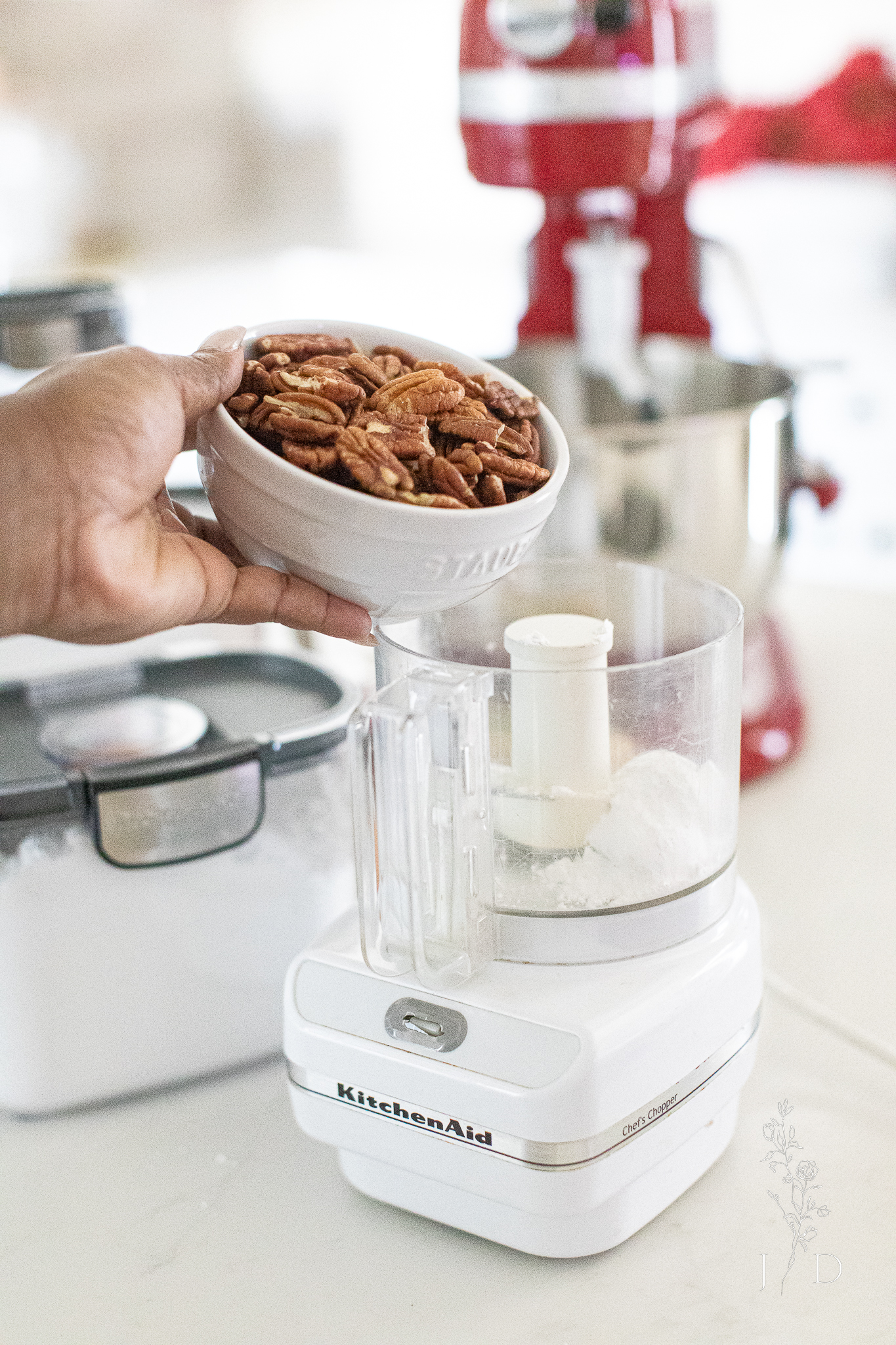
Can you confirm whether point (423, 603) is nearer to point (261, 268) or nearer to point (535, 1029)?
point (535, 1029)

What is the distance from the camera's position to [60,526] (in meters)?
0.49

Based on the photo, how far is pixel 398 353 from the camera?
0.55m

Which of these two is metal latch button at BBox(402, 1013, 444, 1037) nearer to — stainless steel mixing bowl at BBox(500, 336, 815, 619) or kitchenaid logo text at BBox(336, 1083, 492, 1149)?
kitchenaid logo text at BBox(336, 1083, 492, 1149)

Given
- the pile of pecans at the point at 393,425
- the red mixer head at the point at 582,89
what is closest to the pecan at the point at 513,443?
the pile of pecans at the point at 393,425

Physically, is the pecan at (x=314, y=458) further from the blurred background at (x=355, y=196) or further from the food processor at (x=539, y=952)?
the blurred background at (x=355, y=196)

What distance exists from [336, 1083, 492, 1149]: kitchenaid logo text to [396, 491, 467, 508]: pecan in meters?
0.23

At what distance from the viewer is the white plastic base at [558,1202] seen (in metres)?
0.51

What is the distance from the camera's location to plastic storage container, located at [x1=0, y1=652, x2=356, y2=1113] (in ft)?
1.88

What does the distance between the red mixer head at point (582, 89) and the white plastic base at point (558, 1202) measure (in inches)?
24.5

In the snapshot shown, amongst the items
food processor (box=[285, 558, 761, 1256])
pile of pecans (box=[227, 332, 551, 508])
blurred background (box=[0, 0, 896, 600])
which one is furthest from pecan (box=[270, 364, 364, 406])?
blurred background (box=[0, 0, 896, 600])

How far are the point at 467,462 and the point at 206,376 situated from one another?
99 millimetres

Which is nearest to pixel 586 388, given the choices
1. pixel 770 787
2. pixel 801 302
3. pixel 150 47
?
pixel 770 787

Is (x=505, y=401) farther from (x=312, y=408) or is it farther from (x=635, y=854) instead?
(x=635, y=854)

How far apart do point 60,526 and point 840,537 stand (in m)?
1.33
